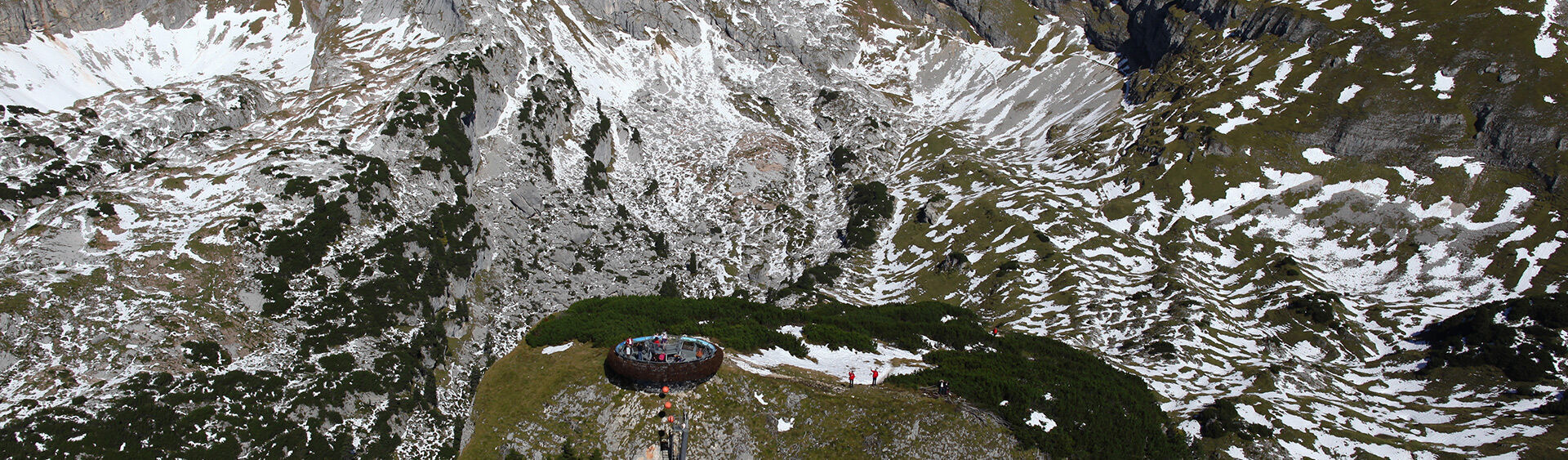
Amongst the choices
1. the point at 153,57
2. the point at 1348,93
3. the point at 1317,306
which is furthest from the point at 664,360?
the point at 1348,93

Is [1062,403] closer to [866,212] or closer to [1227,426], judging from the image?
[1227,426]

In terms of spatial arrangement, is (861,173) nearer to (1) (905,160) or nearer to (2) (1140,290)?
(1) (905,160)

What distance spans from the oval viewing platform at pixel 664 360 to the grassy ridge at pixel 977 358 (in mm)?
4517

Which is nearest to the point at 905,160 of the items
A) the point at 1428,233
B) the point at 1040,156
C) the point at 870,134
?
the point at 870,134

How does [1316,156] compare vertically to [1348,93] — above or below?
below

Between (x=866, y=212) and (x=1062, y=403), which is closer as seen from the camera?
(x=1062, y=403)

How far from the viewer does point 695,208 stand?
146 meters

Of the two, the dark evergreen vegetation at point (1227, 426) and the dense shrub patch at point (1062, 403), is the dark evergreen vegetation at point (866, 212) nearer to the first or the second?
the dense shrub patch at point (1062, 403)

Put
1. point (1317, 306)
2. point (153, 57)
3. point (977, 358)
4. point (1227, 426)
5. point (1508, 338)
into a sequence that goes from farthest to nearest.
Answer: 1. point (153, 57)
2. point (1317, 306)
3. point (1508, 338)
4. point (1227, 426)
5. point (977, 358)

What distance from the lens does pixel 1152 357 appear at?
8825cm

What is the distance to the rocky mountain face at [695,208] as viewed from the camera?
6906cm

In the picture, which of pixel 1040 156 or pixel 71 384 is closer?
pixel 71 384

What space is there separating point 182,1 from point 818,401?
158m

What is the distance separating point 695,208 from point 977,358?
3760 inches
